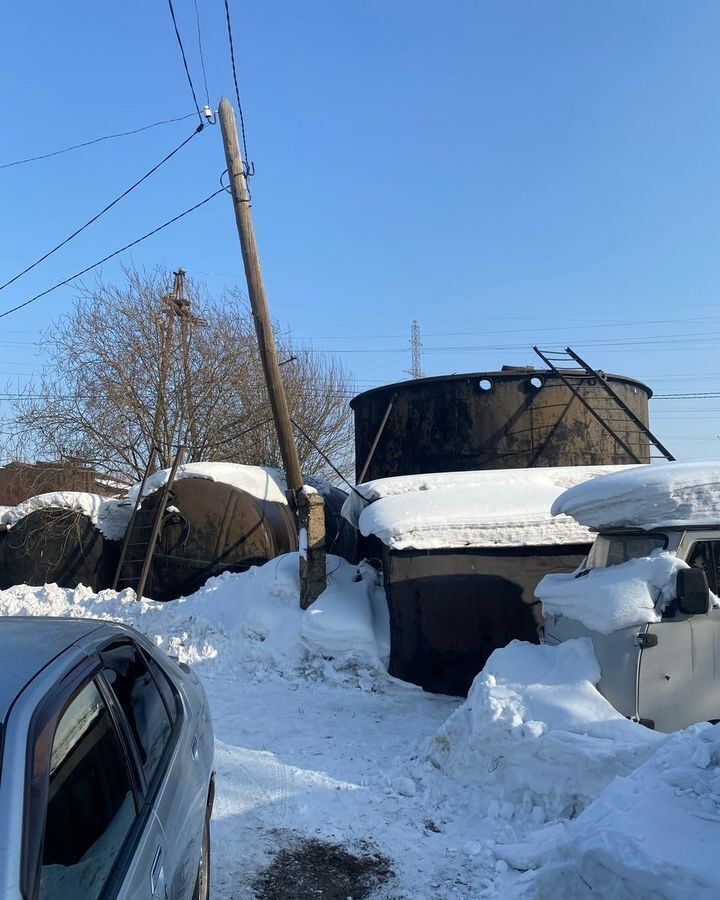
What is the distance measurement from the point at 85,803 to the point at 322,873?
258 centimetres

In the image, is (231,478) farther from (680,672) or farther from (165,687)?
(165,687)

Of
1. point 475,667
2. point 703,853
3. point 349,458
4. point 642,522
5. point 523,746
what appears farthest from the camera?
point 349,458

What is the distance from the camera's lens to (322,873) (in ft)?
13.8

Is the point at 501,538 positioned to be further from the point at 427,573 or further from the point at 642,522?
the point at 642,522

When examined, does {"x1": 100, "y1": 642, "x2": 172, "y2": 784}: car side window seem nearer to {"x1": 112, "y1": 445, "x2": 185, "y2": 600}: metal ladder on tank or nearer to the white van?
the white van

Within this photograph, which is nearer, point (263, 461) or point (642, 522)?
point (642, 522)

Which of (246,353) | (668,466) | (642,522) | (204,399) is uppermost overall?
(246,353)

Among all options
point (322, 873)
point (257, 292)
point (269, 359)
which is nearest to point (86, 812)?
point (322, 873)

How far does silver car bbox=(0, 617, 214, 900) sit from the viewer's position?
182cm

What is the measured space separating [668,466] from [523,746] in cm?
235

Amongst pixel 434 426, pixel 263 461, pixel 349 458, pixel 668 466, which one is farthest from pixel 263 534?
pixel 349 458

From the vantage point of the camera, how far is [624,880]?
2.47 meters

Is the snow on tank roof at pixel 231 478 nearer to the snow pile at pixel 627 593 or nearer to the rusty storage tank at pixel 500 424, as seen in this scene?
the rusty storage tank at pixel 500 424

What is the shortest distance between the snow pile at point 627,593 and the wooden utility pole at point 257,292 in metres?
5.47
